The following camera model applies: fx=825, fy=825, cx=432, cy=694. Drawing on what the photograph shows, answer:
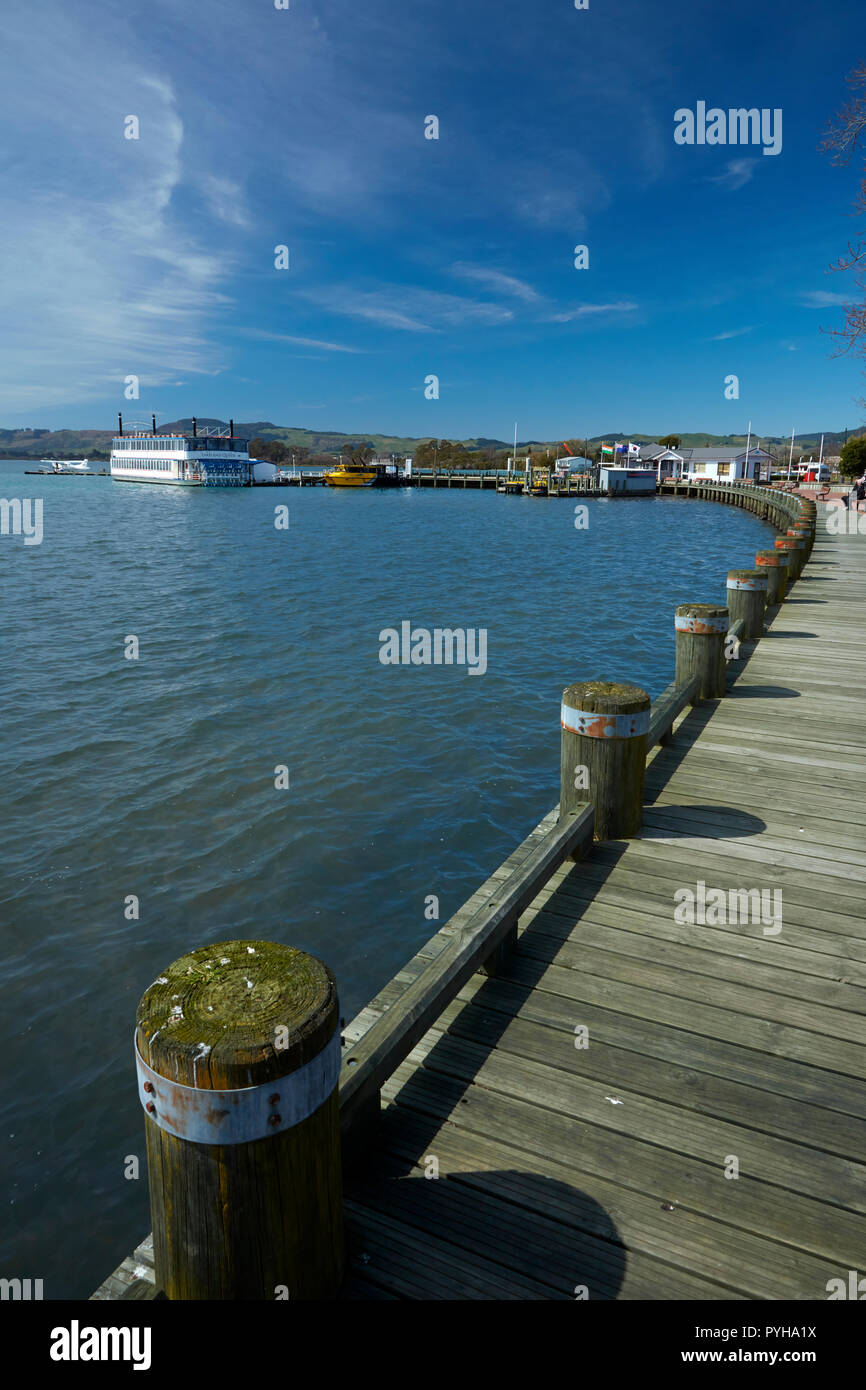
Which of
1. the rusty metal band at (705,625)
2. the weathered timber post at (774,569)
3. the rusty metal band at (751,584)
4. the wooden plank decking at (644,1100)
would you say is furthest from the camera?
the weathered timber post at (774,569)

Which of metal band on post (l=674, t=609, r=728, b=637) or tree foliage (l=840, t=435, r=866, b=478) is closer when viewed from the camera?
metal band on post (l=674, t=609, r=728, b=637)

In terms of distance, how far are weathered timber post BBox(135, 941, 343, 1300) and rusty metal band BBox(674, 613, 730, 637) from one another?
7026 millimetres

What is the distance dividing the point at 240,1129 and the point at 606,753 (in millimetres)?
3857

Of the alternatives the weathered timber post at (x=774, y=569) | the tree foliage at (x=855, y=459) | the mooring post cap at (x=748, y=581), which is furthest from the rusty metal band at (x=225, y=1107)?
the tree foliage at (x=855, y=459)

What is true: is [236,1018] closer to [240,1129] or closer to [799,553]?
[240,1129]

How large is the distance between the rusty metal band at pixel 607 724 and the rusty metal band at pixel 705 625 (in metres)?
3.36

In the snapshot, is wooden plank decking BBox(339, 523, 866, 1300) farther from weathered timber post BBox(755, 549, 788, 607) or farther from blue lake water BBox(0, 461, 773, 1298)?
weathered timber post BBox(755, 549, 788, 607)

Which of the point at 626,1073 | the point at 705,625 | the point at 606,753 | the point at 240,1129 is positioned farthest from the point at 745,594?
the point at 240,1129

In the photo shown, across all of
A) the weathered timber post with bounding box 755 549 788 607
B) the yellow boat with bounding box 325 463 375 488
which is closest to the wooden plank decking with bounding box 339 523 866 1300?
the weathered timber post with bounding box 755 549 788 607

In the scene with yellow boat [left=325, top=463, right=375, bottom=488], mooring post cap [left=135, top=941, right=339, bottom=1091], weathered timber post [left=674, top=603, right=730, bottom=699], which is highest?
yellow boat [left=325, top=463, right=375, bottom=488]

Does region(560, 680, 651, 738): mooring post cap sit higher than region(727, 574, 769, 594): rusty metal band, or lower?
lower

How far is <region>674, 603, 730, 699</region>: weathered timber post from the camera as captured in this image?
8562 millimetres

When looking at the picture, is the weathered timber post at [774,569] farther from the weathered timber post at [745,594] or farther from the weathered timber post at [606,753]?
the weathered timber post at [606,753]

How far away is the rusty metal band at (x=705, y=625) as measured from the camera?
27.9 feet
